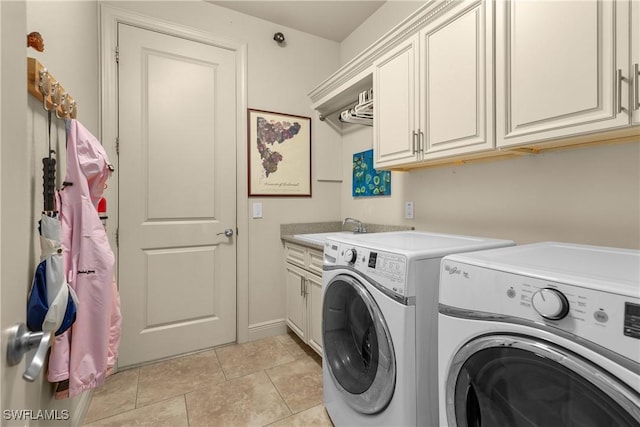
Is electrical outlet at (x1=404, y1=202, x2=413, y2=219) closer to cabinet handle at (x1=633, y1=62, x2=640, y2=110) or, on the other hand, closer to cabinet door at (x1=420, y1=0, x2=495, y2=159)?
cabinet door at (x1=420, y1=0, x2=495, y2=159)

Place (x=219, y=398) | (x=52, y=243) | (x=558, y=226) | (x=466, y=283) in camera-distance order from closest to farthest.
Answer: (x=466, y=283), (x=52, y=243), (x=558, y=226), (x=219, y=398)

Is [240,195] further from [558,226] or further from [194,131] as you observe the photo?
[558,226]

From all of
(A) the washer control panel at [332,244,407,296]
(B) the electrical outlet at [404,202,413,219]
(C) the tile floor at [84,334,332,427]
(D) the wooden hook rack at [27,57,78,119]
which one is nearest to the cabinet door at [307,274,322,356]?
(C) the tile floor at [84,334,332,427]

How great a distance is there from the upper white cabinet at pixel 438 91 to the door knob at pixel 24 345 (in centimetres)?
154

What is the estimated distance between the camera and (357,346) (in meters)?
1.44

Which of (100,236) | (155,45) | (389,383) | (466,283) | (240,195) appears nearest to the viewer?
(466,283)

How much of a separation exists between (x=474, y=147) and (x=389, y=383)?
1.08m

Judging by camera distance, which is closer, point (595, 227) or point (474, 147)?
point (595, 227)

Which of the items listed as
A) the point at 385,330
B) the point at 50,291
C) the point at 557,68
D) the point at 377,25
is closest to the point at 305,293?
the point at 385,330

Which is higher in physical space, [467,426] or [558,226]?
[558,226]

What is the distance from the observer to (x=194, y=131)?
2.28 metres

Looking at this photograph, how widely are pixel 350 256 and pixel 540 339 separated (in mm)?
764

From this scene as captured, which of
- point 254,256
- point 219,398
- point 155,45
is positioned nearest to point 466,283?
point 219,398

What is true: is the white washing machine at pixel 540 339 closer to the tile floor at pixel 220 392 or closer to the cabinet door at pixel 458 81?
the cabinet door at pixel 458 81
